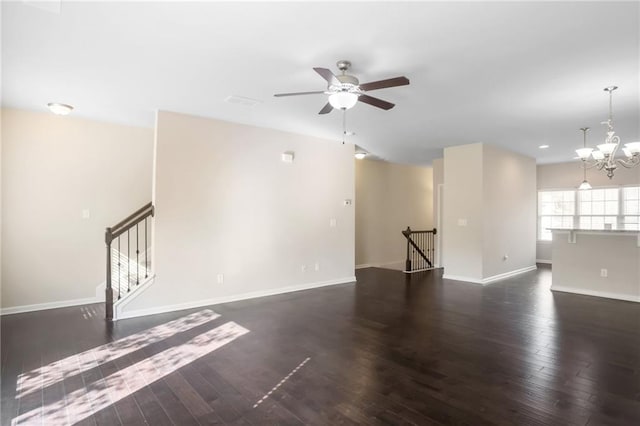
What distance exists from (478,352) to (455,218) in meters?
4.22

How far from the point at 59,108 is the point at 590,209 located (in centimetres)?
1149

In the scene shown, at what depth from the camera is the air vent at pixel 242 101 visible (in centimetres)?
413

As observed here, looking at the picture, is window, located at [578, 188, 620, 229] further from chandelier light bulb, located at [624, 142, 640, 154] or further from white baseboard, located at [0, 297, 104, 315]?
white baseboard, located at [0, 297, 104, 315]

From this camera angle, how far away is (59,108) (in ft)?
14.4

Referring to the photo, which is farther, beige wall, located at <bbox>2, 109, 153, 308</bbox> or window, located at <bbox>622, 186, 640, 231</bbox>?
window, located at <bbox>622, 186, 640, 231</bbox>

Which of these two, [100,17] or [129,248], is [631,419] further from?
[129,248]

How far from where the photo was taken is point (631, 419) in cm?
219

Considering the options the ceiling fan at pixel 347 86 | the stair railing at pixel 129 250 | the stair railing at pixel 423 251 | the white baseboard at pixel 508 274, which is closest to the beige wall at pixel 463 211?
the white baseboard at pixel 508 274

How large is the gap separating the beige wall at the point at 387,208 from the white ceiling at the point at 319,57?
3.90 m

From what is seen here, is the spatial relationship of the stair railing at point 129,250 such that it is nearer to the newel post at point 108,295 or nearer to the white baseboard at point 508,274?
the newel post at point 108,295

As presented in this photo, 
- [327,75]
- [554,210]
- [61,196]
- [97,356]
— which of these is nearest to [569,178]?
[554,210]

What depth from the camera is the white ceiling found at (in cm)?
238

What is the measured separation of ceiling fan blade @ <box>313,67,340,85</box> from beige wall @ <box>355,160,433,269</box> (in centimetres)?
581

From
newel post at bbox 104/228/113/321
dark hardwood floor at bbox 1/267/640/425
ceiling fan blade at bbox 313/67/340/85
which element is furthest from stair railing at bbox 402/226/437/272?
newel post at bbox 104/228/113/321
